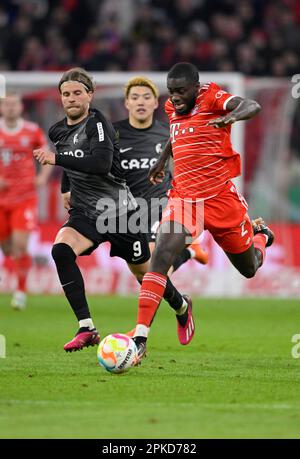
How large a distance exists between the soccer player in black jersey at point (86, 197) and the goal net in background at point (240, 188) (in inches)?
283

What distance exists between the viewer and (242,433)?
225 inches

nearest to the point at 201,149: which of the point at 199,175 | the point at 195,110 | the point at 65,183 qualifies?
the point at 199,175

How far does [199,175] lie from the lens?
8477 mm

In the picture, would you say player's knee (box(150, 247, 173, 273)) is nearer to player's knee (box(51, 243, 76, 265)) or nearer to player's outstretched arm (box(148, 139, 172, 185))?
player's knee (box(51, 243, 76, 265))

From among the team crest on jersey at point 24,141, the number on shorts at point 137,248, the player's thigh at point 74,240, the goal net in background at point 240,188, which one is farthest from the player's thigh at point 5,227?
the player's thigh at point 74,240

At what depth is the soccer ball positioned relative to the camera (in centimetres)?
754

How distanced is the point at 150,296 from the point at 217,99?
1651 millimetres

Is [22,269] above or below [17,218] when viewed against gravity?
below

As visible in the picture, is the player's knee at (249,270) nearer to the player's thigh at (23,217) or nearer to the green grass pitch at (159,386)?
the green grass pitch at (159,386)

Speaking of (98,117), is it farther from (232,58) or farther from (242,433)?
(232,58)

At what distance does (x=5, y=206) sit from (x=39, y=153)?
21.4 ft

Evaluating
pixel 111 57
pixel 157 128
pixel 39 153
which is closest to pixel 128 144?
pixel 157 128

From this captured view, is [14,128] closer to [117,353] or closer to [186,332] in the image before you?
[186,332]
